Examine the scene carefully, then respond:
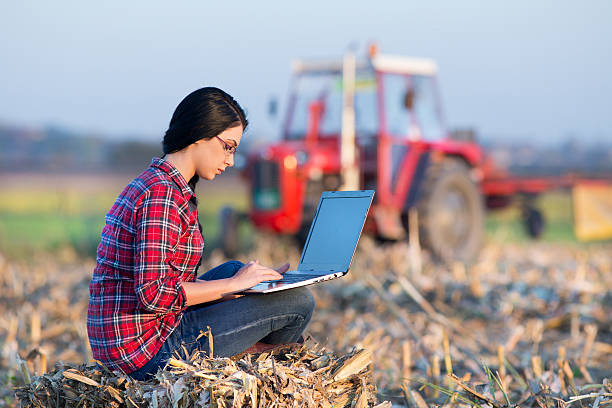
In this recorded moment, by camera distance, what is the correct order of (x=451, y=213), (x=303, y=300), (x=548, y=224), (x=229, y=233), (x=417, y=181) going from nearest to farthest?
(x=303, y=300) < (x=417, y=181) < (x=229, y=233) < (x=451, y=213) < (x=548, y=224)

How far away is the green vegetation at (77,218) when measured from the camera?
12000mm

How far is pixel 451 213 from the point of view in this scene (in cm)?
930

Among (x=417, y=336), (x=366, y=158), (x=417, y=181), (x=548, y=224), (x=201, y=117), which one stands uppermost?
(x=201, y=117)

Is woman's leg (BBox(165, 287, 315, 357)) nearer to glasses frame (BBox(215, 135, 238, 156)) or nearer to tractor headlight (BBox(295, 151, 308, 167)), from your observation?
glasses frame (BBox(215, 135, 238, 156))

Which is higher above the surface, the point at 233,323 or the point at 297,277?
the point at 297,277

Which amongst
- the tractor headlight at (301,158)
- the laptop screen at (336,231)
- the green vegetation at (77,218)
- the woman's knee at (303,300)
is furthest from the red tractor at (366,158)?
the woman's knee at (303,300)

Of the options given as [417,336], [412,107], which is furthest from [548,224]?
[417,336]

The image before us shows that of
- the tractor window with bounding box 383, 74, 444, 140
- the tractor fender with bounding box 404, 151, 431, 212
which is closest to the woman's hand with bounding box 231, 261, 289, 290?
the tractor window with bounding box 383, 74, 444, 140

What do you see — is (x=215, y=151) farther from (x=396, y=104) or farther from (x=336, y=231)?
(x=396, y=104)

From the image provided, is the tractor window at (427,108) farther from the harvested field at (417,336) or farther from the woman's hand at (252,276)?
the woman's hand at (252,276)

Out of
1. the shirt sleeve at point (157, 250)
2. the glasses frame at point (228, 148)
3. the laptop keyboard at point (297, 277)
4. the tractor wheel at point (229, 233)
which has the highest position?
the glasses frame at point (228, 148)

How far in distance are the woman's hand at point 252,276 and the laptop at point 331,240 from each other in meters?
0.03

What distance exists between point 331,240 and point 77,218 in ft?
36.9

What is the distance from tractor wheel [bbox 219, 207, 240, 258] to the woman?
6.24 metres
